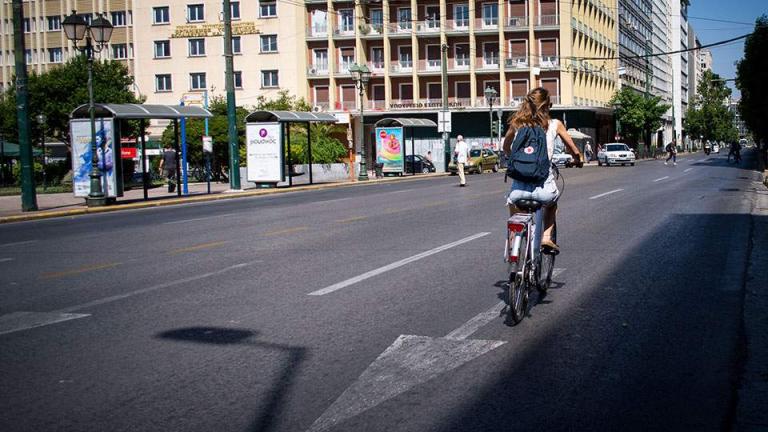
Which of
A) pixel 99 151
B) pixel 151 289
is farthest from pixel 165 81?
pixel 151 289

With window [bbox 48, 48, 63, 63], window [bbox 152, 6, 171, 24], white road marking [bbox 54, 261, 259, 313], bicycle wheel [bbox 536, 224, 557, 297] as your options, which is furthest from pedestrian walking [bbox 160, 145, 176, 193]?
window [bbox 48, 48, 63, 63]

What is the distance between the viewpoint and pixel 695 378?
500 centimetres

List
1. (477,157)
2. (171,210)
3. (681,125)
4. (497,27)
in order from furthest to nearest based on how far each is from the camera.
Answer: (681,125), (497,27), (477,157), (171,210)

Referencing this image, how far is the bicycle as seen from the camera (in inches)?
249

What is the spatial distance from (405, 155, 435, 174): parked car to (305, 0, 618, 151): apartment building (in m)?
16.9

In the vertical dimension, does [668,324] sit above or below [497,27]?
below

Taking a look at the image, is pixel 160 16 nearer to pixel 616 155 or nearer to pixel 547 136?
pixel 616 155

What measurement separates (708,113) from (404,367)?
513ft

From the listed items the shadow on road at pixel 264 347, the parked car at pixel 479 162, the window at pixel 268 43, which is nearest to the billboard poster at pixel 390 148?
the parked car at pixel 479 162

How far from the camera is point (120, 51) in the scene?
8150 cm

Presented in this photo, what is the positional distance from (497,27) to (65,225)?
55297 millimetres

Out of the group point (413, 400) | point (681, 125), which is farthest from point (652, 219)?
point (681, 125)

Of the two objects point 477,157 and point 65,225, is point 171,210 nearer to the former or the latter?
point 65,225

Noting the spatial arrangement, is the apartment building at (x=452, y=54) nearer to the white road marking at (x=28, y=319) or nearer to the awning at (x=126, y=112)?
the awning at (x=126, y=112)
